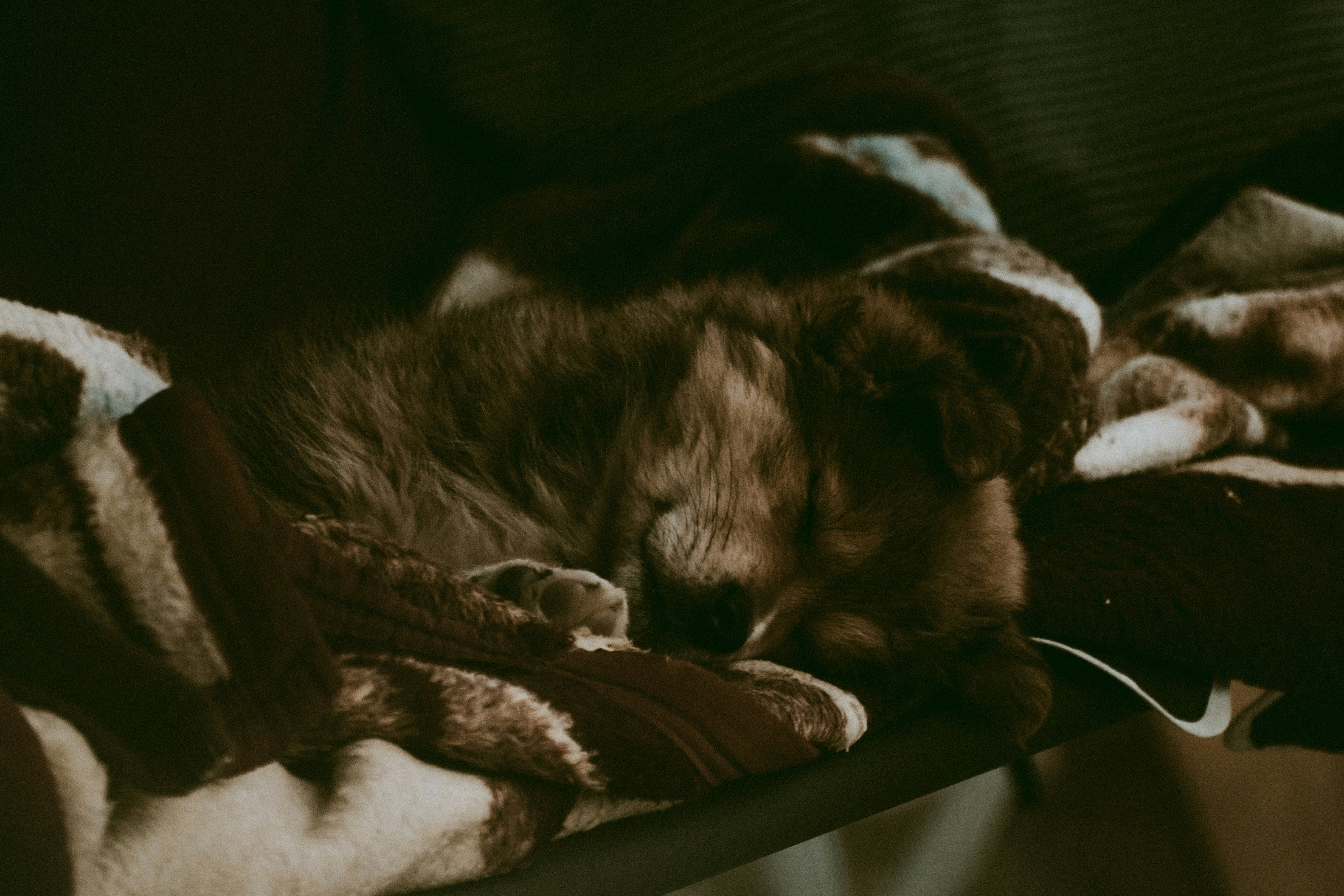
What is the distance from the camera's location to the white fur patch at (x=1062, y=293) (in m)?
1.85

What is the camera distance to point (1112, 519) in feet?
5.47

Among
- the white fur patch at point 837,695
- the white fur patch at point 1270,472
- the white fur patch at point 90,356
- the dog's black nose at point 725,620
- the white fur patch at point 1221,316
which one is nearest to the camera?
the white fur patch at point 90,356

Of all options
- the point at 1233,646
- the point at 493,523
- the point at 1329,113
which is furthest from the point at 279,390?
the point at 1329,113

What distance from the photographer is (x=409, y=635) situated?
1010 millimetres

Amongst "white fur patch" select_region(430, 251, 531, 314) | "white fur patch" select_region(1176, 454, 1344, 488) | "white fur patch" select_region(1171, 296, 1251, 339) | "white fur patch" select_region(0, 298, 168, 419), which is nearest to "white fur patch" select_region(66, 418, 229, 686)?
"white fur patch" select_region(0, 298, 168, 419)

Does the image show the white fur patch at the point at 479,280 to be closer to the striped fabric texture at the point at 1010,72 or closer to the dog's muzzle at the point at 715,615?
the striped fabric texture at the point at 1010,72

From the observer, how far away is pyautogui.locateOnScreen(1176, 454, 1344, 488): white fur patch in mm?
1726

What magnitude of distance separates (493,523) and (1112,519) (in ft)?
3.67

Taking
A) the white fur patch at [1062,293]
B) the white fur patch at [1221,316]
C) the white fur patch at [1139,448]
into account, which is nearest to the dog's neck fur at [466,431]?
the white fur patch at [1062,293]

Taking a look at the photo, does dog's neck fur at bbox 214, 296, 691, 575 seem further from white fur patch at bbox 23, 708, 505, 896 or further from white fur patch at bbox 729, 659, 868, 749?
white fur patch at bbox 23, 708, 505, 896

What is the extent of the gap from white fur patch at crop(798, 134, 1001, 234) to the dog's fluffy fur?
621 millimetres

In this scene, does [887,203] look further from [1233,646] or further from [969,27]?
[1233,646]

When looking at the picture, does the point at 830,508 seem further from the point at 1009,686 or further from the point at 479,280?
the point at 479,280

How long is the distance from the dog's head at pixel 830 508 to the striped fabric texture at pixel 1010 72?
3.71ft
